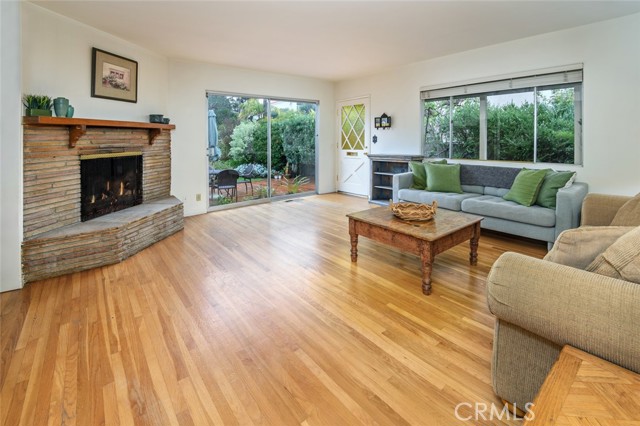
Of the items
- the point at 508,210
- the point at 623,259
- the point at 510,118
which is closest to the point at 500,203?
the point at 508,210

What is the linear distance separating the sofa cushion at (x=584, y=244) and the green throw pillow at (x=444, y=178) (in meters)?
3.47

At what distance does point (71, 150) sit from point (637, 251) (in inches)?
170

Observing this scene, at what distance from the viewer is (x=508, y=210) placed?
3.87 metres

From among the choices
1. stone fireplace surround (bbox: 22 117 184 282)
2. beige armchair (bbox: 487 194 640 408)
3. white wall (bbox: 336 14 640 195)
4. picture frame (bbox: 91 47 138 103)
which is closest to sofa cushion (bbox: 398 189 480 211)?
white wall (bbox: 336 14 640 195)

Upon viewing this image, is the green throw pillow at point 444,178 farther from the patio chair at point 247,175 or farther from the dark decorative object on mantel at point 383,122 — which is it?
the patio chair at point 247,175

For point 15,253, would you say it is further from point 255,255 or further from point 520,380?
point 520,380

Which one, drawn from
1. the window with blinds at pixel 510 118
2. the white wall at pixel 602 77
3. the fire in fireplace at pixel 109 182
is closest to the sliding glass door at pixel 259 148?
the fire in fireplace at pixel 109 182

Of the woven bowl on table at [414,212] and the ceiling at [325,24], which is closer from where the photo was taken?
the woven bowl on table at [414,212]

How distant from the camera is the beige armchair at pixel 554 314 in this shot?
3.59 ft

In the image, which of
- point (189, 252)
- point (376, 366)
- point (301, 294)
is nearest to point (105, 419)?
point (376, 366)

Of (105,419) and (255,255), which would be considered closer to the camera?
(105,419)

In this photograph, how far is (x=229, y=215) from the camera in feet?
18.2

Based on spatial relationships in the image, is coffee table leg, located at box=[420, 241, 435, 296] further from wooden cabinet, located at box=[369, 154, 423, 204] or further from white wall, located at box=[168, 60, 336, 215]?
white wall, located at box=[168, 60, 336, 215]

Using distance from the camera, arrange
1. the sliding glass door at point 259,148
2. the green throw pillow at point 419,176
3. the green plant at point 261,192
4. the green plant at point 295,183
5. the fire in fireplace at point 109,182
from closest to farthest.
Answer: the fire in fireplace at point 109,182, the green throw pillow at point 419,176, the sliding glass door at point 259,148, the green plant at point 261,192, the green plant at point 295,183
